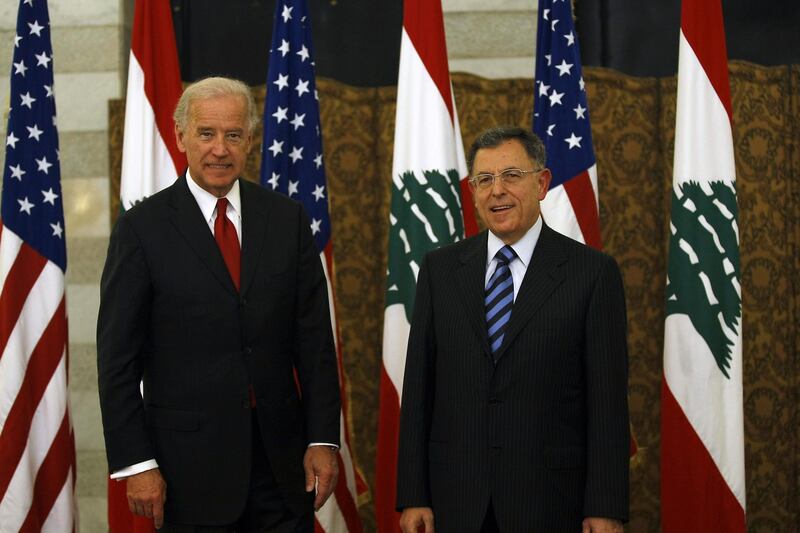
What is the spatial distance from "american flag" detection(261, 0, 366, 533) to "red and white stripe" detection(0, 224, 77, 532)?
1016 mm

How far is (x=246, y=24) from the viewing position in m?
5.17

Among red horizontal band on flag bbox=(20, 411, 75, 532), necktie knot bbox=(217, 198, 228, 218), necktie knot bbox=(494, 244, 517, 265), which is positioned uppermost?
necktie knot bbox=(217, 198, 228, 218)

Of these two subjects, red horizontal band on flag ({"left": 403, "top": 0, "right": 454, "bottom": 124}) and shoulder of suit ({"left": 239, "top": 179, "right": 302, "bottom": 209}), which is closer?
shoulder of suit ({"left": 239, "top": 179, "right": 302, "bottom": 209})

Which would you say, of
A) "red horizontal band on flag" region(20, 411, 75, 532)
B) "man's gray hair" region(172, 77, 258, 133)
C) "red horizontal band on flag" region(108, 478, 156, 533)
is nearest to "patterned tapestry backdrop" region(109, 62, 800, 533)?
"red horizontal band on flag" region(108, 478, 156, 533)

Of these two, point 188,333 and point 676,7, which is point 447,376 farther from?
point 676,7

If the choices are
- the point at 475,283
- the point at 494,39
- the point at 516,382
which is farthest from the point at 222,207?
the point at 494,39

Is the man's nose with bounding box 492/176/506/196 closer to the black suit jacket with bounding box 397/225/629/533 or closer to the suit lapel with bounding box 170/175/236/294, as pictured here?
the black suit jacket with bounding box 397/225/629/533

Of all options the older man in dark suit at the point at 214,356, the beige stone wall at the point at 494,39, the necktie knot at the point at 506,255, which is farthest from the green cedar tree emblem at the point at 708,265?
the older man in dark suit at the point at 214,356

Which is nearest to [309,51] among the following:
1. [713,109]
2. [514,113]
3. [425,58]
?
[425,58]

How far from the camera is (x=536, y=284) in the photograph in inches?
103

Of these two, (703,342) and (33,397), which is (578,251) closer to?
(703,342)

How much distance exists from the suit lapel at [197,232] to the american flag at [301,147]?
3.78 ft

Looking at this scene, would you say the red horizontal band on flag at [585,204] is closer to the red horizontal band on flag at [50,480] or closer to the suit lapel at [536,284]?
the suit lapel at [536,284]

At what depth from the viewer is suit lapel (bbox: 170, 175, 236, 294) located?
8.66ft
